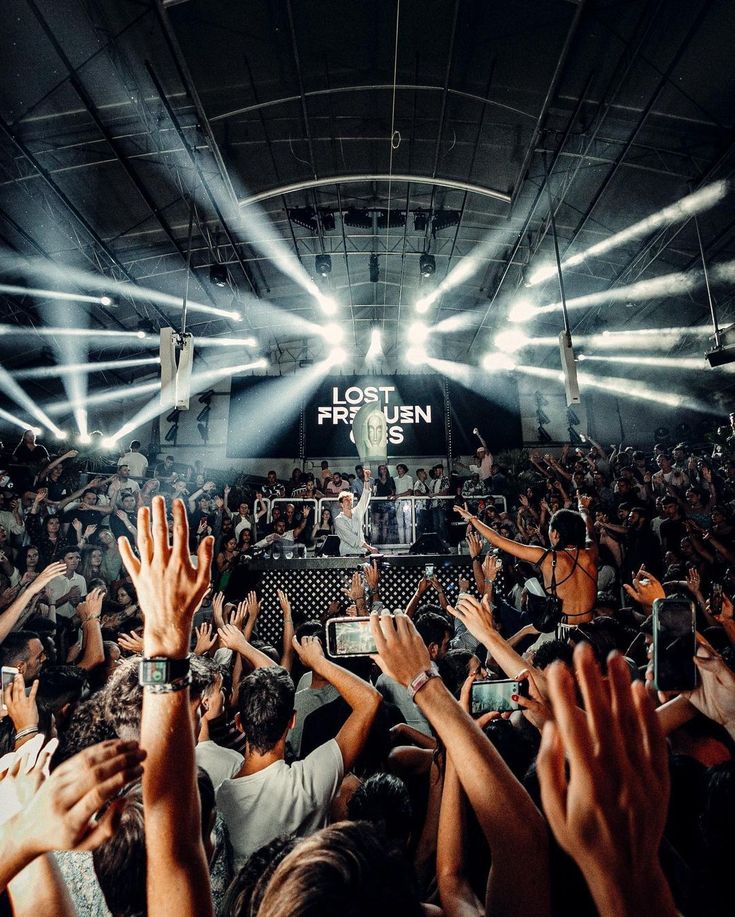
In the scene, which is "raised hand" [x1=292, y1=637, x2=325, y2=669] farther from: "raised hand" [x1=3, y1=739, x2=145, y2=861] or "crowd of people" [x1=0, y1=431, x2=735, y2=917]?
"raised hand" [x1=3, y1=739, x2=145, y2=861]

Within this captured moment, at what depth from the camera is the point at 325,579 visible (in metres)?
5.62

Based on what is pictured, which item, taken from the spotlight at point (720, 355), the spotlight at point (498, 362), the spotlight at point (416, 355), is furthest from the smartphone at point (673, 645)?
the spotlight at point (498, 362)

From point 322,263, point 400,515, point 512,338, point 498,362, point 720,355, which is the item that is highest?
point 512,338

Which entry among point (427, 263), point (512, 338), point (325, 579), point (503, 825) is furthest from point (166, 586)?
point (512, 338)

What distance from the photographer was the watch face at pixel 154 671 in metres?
0.93

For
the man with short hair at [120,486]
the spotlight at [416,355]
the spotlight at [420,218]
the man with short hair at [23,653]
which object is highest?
the spotlight at [416,355]

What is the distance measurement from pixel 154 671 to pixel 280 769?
0.92 metres

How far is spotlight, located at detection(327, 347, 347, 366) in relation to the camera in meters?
14.7

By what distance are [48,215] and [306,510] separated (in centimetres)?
715

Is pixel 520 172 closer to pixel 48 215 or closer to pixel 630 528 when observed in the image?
pixel 630 528

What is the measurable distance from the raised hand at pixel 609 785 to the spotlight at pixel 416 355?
578 inches

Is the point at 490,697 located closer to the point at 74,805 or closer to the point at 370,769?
the point at 370,769

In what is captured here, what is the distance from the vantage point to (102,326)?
41.4 feet

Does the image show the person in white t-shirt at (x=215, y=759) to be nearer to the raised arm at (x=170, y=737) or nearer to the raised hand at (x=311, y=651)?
the raised hand at (x=311, y=651)
